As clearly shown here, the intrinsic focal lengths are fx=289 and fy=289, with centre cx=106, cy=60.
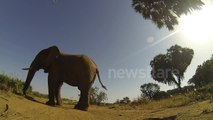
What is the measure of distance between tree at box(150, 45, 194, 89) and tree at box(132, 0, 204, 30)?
175ft

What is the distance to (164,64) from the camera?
72062 mm

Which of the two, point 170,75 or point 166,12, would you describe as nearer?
point 166,12

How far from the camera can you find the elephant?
48.3ft

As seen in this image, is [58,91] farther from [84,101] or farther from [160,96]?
[160,96]

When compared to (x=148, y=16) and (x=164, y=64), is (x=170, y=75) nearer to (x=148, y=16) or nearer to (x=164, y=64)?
(x=164, y=64)

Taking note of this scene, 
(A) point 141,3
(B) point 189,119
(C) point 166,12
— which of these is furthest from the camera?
(A) point 141,3

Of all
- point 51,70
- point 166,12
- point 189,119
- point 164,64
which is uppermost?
point 164,64

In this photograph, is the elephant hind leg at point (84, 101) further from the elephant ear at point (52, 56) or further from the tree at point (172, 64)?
the tree at point (172, 64)

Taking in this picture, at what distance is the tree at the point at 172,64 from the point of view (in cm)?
6994

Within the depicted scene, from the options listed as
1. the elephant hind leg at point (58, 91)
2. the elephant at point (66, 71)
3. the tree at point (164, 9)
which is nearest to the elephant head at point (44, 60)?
the elephant at point (66, 71)

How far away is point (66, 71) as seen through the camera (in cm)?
1494

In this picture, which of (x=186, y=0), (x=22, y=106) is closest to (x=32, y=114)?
(x=22, y=106)

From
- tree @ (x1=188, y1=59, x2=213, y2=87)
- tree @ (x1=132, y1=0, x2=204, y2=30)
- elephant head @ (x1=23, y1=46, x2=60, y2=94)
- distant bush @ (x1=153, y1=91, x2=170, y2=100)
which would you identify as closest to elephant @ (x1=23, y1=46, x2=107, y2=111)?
elephant head @ (x1=23, y1=46, x2=60, y2=94)

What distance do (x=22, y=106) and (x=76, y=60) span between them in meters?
6.35
